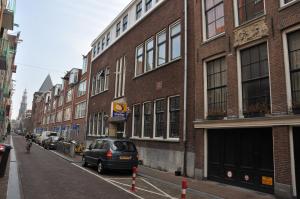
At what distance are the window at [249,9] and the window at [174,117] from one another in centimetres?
580

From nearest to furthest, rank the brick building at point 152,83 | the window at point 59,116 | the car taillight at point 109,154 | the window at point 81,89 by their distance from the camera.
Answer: the car taillight at point 109,154 < the brick building at point 152,83 < the window at point 81,89 < the window at point 59,116

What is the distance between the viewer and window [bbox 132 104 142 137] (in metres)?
20.9

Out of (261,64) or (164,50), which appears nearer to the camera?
(261,64)

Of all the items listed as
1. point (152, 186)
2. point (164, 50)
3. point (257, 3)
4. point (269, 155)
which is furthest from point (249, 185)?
point (164, 50)

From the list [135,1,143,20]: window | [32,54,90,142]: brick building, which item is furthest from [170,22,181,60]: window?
[32,54,90,142]: brick building

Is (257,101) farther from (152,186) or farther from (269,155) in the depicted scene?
(152,186)

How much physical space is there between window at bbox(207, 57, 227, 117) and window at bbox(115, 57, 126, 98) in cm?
1170

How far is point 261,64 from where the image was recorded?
11.7 m

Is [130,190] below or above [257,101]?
below

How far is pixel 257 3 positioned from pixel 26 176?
12051 millimetres

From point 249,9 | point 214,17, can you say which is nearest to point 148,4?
point 214,17

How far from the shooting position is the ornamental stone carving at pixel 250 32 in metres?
11.6

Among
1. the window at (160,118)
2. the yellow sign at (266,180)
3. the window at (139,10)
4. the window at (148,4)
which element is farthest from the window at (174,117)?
the window at (139,10)

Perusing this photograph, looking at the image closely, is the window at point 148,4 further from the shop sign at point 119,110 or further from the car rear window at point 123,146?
the car rear window at point 123,146
